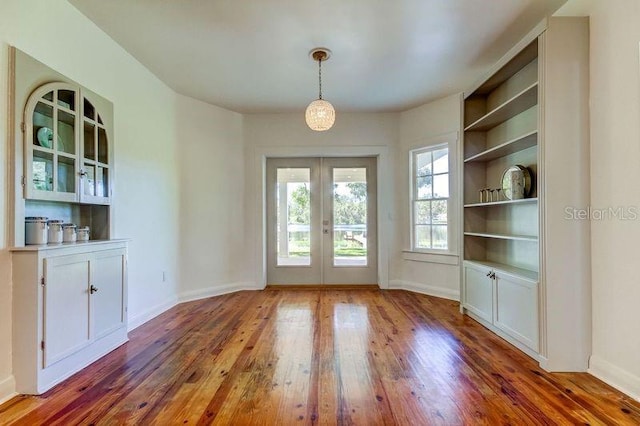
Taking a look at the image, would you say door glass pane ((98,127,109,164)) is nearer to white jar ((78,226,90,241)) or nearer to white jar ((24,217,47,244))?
white jar ((78,226,90,241))

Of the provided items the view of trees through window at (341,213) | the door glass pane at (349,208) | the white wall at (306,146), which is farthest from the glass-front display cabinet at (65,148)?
the door glass pane at (349,208)

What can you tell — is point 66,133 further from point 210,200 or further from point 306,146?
point 306,146

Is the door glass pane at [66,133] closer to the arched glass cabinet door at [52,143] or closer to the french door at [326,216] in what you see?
the arched glass cabinet door at [52,143]

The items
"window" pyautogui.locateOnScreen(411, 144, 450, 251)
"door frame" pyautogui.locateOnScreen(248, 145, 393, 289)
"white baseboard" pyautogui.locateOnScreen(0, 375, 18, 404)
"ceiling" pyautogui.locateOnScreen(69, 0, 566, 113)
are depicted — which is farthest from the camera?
"door frame" pyautogui.locateOnScreen(248, 145, 393, 289)

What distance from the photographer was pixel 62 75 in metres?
2.38

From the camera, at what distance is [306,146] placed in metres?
4.93

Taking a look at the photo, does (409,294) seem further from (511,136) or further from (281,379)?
(281,379)

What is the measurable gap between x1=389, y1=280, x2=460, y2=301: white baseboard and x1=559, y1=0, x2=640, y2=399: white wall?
2.09m

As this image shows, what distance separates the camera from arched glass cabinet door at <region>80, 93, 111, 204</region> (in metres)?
2.56

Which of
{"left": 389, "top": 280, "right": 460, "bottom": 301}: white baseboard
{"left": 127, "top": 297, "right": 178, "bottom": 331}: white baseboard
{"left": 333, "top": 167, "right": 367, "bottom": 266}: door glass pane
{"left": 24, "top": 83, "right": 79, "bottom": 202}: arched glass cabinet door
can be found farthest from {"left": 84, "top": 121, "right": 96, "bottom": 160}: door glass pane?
{"left": 389, "top": 280, "right": 460, "bottom": 301}: white baseboard

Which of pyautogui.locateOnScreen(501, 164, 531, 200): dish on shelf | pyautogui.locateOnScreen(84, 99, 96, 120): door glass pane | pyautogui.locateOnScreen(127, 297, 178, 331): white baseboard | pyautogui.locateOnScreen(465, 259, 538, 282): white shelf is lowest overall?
pyautogui.locateOnScreen(127, 297, 178, 331): white baseboard

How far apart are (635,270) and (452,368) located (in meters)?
1.30

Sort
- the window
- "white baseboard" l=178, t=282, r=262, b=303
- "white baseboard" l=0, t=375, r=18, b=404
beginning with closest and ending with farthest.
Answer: "white baseboard" l=0, t=375, r=18, b=404
"white baseboard" l=178, t=282, r=262, b=303
the window

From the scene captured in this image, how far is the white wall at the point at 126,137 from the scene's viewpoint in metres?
1.97
